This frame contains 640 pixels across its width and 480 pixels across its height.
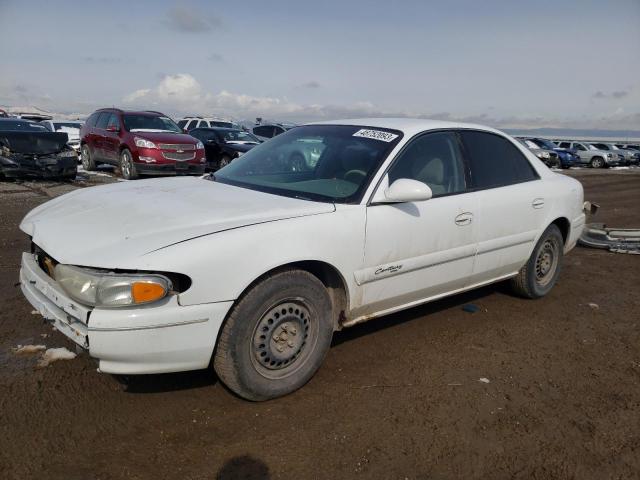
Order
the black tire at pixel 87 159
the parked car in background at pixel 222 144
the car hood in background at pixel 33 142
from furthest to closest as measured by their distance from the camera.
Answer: the parked car in background at pixel 222 144
the black tire at pixel 87 159
the car hood in background at pixel 33 142

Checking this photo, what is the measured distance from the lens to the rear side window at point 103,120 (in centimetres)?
1314

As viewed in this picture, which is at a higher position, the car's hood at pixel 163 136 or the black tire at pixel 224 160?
the car's hood at pixel 163 136

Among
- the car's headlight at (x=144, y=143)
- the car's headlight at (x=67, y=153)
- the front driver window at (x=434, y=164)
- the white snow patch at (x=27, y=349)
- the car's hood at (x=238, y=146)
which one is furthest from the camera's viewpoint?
the car's hood at (x=238, y=146)

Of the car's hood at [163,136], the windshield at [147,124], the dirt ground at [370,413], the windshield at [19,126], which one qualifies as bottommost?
the dirt ground at [370,413]

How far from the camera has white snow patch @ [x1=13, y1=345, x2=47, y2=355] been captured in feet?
10.8

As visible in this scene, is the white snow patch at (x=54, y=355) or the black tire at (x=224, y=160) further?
the black tire at (x=224, y=160)

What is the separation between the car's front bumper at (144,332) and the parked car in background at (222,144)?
12338 mm

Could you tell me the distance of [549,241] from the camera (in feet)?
15.4

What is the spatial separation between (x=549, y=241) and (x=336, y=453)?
3.19 metres

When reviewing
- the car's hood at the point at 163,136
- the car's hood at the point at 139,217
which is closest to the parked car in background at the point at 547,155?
the car's hood at the point at 163,136

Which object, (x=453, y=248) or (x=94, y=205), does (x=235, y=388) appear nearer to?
(x=94, y=205)

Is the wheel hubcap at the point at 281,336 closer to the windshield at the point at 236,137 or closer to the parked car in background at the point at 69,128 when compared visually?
the windshield at the point at 236,137

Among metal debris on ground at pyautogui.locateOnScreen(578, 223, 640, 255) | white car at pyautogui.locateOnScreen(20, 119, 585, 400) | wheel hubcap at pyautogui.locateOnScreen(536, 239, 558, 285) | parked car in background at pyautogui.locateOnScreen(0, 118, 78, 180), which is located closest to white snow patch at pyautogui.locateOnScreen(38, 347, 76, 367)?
white car at pyautogui.locateOnScreen(20, 119, 585, 400)

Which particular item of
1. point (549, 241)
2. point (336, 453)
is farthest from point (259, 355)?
point (549, 241)
